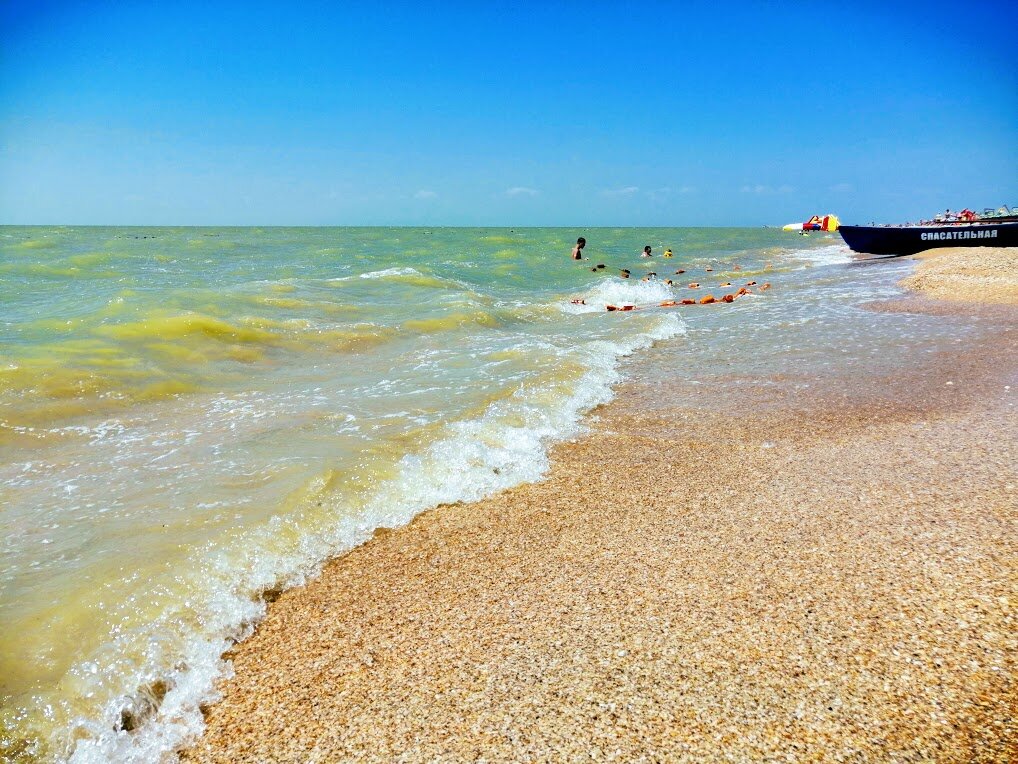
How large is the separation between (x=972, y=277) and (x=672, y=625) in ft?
48.7

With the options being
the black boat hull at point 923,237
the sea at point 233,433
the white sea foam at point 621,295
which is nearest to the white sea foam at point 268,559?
the sea at point 233,433

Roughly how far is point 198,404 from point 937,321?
1045 centimetres

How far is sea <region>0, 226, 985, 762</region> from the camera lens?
2.50 metres

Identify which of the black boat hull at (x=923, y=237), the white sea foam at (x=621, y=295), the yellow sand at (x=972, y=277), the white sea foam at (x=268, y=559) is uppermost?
the black boat hull at (x=923, y=237)

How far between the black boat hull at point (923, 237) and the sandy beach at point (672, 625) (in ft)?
69.2

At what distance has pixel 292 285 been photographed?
51.6ft

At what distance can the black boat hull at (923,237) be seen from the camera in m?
20.6

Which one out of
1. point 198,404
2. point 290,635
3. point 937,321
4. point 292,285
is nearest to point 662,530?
point 290,635

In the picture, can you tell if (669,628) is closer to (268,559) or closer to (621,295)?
(268,559)

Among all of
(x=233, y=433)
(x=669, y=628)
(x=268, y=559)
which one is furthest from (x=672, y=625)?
(x=233, y=433)

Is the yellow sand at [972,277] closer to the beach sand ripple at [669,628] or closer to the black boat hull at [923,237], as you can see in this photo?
the black boat hull at [923,237]

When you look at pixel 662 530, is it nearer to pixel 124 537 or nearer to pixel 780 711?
pixel 780 711

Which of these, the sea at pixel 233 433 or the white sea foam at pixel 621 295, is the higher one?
the white sea foam at pixel 621 295

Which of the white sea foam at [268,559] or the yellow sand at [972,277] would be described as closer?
the white sea foam at [268,559]
